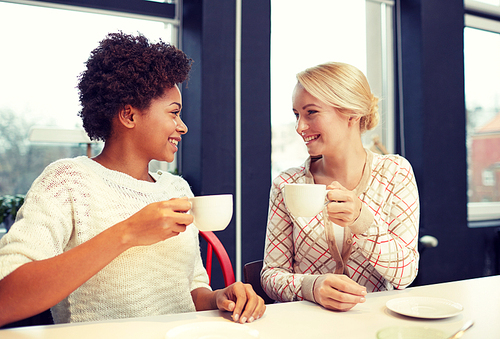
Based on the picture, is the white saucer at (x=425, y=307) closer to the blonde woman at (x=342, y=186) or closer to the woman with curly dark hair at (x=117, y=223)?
the blonde woman at (x=342, y=186)

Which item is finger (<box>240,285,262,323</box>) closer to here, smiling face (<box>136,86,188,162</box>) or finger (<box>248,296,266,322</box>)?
finger (<box>248,296,266,322</box>)

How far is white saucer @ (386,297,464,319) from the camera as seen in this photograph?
2.91 feet

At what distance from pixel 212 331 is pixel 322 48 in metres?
2.63

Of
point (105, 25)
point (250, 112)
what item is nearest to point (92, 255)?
point (250, 112)

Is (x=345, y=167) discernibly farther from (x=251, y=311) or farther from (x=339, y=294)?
(x=251, y=311)

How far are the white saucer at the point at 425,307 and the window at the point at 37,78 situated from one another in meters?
1.72

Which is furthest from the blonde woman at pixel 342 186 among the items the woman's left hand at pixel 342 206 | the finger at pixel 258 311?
the finger at pixel 258 311

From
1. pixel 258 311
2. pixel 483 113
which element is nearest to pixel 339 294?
pixel 258 311

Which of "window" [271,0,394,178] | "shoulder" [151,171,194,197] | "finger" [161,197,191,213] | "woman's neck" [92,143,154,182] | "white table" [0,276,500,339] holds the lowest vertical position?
"white table" [0,276,500,339]

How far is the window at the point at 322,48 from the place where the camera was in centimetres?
283

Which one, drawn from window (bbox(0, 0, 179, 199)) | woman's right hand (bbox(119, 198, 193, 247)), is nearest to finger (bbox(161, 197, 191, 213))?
woman's right hand (bbox(119, 198, 193, 247))

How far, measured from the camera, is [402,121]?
3.13 meters

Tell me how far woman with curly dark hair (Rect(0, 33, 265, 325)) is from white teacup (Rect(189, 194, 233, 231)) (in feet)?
0.11

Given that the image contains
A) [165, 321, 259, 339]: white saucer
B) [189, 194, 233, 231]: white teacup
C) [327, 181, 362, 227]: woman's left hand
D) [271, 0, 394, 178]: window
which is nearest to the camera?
[165, 321, 259, 339]: white saucer
